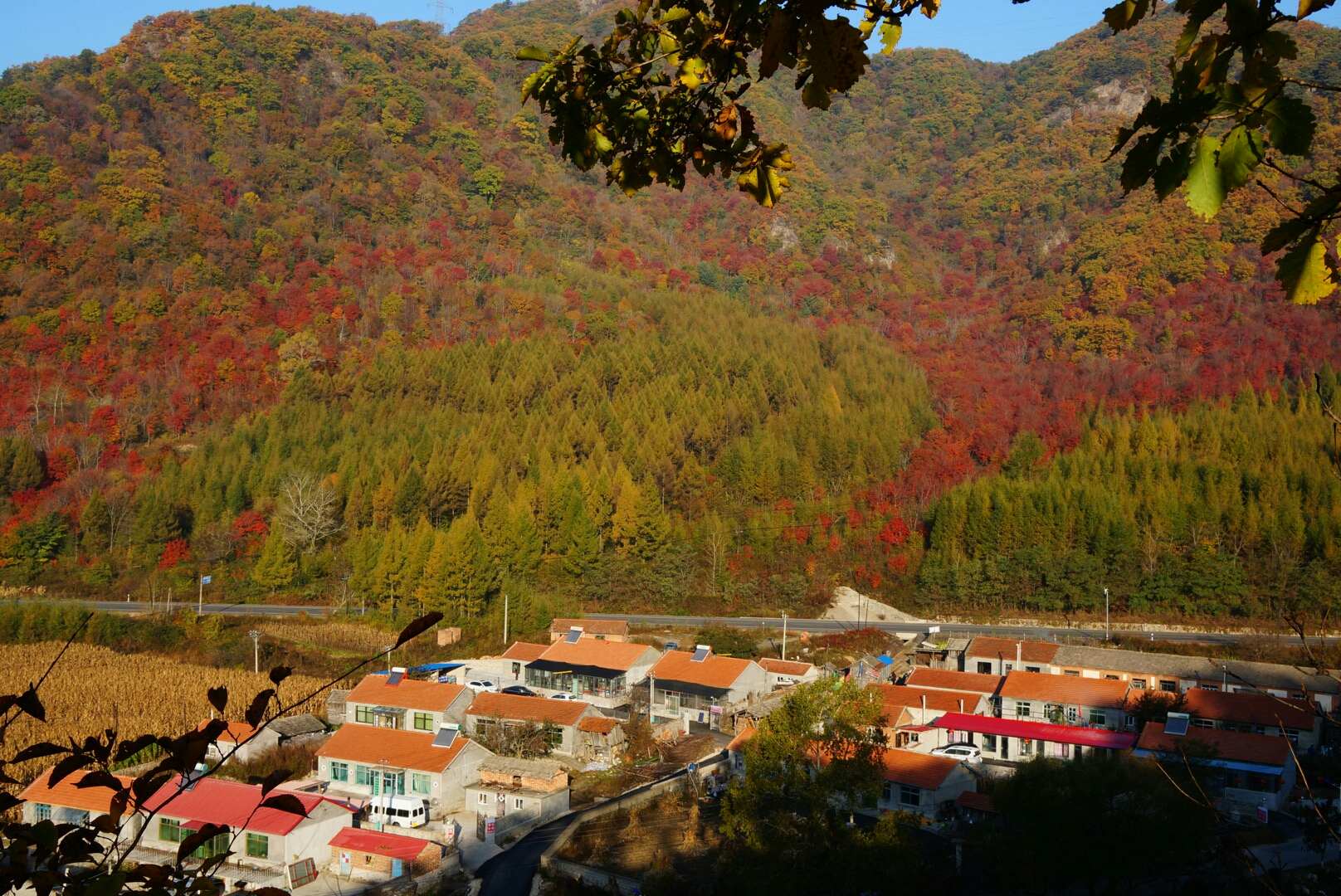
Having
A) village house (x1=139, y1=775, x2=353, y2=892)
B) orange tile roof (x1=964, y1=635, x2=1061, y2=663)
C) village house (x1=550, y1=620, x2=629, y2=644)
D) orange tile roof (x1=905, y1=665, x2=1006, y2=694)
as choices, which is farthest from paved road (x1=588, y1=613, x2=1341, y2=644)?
village house (x1=139, y1=775, x2=353, y2=892)

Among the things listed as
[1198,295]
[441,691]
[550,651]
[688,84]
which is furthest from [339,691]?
[1198,295]

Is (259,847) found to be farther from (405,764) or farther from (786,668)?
(786,668)

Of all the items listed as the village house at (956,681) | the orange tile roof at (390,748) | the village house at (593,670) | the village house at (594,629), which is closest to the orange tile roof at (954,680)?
the village house at (956,681)

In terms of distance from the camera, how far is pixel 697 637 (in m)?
29.2

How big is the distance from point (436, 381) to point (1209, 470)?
34130 millimetres

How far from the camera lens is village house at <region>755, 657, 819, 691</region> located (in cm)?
2448

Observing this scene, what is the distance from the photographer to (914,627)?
32688 mm

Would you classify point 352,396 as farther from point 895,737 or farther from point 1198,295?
point 1198,295

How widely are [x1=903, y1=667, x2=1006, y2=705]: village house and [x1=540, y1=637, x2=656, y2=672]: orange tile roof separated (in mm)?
6964

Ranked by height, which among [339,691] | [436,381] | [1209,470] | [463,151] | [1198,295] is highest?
[463,151]

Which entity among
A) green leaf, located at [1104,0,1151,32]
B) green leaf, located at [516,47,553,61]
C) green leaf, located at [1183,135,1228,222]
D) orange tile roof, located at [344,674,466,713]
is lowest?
orange tile roof, located at [344,674,466,713]

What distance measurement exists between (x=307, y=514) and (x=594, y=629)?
1415 cm

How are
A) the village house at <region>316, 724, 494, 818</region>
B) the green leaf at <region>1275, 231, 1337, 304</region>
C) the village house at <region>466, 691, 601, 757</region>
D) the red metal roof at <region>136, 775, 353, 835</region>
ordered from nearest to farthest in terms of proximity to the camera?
the green leaf at <region>1275, 231, 1337, 304</region> < the red metal roof at <region>136, 775, 353, 835</region> < the village house at <region>316, 724, 494, 818</region> < the village house at <region>466, 691, 601, 757</region>

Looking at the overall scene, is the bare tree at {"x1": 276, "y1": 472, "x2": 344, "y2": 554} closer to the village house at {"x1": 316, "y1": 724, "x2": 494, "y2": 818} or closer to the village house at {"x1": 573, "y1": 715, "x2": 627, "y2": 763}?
the village house at {"x1": 316, "y1": 724, "x2": 494, "y2": 818}
